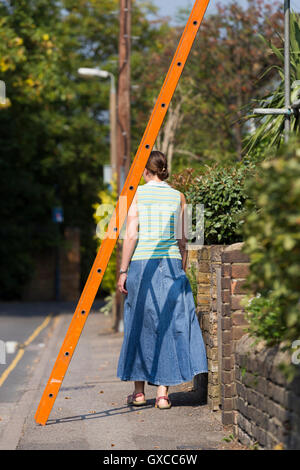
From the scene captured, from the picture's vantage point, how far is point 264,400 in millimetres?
4723

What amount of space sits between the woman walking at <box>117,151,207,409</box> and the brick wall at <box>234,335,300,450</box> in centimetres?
103

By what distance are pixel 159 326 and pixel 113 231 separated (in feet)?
3.09

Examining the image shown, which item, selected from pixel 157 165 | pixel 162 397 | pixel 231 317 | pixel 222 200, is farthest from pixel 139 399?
pixel 157 165

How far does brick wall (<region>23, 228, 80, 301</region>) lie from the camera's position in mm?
31281

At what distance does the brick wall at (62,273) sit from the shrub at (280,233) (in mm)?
27464

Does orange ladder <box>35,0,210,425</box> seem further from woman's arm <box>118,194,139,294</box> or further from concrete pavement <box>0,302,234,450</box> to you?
woman's arm <box>118,194,139,294</box>

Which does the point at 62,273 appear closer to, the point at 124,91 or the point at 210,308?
the point at 124,91

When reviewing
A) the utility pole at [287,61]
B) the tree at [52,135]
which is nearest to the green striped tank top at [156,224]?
the utility pole at [287,61]

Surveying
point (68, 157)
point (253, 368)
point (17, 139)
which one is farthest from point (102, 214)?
point (68, 157)

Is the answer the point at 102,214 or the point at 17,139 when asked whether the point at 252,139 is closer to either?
the point at 102,214

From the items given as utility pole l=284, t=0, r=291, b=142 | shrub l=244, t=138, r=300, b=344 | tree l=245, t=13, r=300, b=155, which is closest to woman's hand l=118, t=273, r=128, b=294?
tree l=245, t=13, r=300, b=155

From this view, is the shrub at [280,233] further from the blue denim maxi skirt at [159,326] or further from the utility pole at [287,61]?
the utility pole at [287,61]

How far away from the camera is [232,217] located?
6.64 metres

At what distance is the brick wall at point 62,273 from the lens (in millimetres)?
31281
